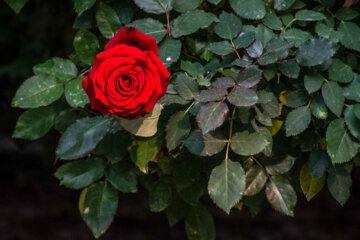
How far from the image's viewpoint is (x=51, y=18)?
206 cm

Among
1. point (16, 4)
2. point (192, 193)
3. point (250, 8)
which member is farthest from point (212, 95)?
point (16, 4)

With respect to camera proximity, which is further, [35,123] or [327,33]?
[35,123]

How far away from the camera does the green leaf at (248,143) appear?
2.36ft

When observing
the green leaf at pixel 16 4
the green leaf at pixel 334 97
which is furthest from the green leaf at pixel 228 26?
the green leaf at pixel 16 4

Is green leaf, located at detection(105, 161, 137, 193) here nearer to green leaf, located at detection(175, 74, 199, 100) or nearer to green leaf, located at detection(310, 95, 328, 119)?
green leaf, located at detection(175, 74, 199, 100)

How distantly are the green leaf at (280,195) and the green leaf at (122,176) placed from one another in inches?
12.3

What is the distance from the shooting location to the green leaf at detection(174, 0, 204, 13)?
844mm

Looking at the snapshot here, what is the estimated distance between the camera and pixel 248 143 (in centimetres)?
73

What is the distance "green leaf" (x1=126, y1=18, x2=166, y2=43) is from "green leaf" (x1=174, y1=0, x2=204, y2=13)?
0.19ft

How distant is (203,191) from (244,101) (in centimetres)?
38

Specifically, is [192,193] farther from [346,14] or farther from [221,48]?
[346,14]

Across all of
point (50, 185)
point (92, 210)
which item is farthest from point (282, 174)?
point (50, 185)

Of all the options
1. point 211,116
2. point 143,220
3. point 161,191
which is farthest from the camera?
point 143,220

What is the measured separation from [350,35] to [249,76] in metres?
0.30
